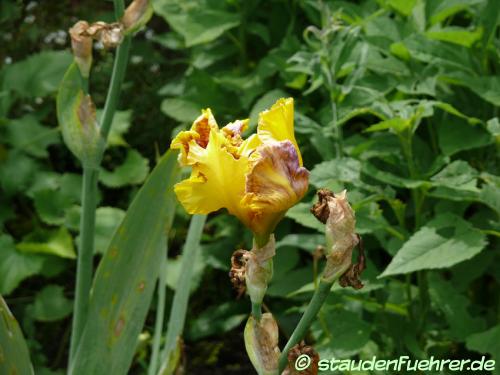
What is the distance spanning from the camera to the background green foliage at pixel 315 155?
5.45 ft

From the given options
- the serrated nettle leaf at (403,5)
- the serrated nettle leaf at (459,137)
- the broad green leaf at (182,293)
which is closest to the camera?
the broad green leaf at (182,293)

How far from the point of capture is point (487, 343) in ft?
4.99

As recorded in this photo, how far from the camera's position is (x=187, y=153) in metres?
0.95

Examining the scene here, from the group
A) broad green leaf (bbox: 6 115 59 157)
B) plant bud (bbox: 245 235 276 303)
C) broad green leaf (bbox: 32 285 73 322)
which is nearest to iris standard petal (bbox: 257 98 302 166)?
plant bud (bbox: 245 235 276 303)

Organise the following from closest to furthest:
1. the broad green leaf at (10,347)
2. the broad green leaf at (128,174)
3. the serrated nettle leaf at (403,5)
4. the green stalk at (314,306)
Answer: the green stalk at (314,306) < the broad green leaf at (10,347) < the serrated nettle leaf at (403,5) < the broad green leaf at (128,174)

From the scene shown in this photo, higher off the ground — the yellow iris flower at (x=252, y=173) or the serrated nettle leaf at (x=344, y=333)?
the yellow iris flower at (x=252, y=173)

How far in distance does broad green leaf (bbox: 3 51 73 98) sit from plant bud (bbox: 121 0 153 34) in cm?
126

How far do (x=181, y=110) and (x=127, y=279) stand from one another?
101cm

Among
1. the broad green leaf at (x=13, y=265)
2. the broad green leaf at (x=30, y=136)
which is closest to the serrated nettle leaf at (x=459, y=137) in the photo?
the broad green leaf at (x=13, y=265)

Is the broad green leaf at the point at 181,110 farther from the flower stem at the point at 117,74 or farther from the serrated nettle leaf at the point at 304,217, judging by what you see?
the flower stem at the point at 117,74

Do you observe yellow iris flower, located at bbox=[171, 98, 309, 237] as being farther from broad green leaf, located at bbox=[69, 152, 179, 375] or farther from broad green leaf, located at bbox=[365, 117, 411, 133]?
broad green leaf, located at bbox=[365, 117, 411, 133]

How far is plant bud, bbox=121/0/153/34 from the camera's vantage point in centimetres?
150

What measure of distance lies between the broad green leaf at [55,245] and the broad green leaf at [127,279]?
0.85 m

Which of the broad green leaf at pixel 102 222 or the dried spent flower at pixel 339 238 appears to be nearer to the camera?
the dried spent flower at pixel 339 238
